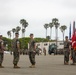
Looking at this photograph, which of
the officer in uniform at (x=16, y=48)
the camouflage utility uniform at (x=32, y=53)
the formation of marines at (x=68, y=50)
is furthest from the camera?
the formation of marines at (x=68, y=50)

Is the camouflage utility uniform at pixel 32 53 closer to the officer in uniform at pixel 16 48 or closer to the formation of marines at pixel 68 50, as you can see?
the officer in uniform at pixel 16 48

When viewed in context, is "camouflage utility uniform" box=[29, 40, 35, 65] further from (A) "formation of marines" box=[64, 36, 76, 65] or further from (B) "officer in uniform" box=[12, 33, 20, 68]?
(A) "formation of marines" box=[64, 36, 76, 65]

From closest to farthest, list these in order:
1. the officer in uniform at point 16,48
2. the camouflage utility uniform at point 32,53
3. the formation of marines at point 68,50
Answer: the officer in uniform at point 16,48, the camouflage utility uniform at point 32,53, the formation of marines at point 68,50

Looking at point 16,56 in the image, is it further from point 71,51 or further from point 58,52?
point 58,52

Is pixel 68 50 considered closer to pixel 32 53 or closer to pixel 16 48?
pixel 32 53

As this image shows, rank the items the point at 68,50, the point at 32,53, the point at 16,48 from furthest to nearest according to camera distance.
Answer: the point at 68,50, the point at 32,53, the point at 16,48

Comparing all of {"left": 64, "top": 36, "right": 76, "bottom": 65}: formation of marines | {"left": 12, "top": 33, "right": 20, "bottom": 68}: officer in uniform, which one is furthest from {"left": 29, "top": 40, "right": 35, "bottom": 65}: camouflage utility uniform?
{"left": 64, "top": 36, "right": 76, "bottom": 65}: formation of marines

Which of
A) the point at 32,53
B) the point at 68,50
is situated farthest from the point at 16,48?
the point at 68,50

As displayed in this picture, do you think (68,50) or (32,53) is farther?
(68,50)

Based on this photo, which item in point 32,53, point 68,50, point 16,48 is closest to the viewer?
point 16,48

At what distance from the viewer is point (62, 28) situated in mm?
177250

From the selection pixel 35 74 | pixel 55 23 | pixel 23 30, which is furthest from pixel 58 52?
pixel 23 30

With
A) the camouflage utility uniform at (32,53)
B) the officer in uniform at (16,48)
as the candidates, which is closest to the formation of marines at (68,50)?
the camouflage utility uniform at (32,53)

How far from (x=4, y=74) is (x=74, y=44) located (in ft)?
31.5
